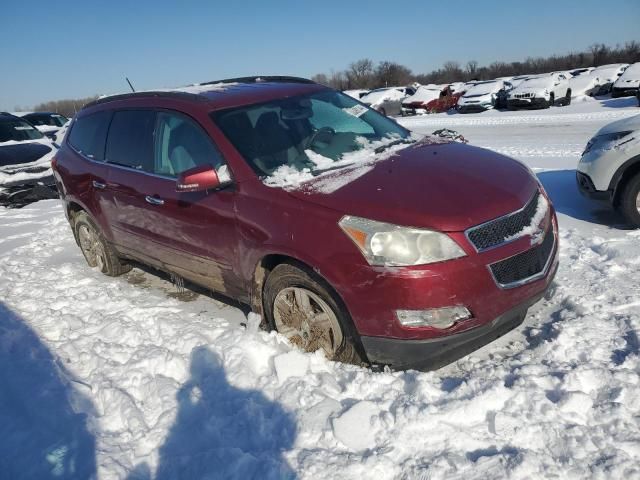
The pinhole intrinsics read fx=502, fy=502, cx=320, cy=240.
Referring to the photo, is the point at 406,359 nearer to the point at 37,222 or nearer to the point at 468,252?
the point at 468,252

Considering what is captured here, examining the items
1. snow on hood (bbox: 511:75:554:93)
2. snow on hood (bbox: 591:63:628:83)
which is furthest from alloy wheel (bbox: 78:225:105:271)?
snow on hood (bbox: 591:63:628:83)

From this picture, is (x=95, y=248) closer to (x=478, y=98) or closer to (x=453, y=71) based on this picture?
(x=478, y=98)

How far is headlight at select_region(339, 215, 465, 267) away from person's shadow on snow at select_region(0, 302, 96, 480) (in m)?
1.76

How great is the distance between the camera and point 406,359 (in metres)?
2.77

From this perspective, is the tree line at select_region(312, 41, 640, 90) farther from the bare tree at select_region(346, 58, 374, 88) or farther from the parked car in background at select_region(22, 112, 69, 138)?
the parked car in background at select_region(22, 112, 69, 138)

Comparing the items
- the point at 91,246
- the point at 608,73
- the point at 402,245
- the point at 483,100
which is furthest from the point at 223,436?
the point at 608,73

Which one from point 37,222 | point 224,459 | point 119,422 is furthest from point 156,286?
point 37,222

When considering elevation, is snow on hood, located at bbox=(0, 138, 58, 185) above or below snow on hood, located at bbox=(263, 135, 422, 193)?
below

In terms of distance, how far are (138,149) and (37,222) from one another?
206 inches

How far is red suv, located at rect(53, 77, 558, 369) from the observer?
2652mm

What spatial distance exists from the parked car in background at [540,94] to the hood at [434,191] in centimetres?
1709

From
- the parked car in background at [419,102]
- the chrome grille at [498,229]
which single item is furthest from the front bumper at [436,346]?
the parked car in background at [419,102]

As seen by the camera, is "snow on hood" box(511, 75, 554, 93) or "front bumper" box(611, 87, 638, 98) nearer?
"front bumper" box(611, 87, 638, 98)

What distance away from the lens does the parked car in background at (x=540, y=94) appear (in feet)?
60.7
